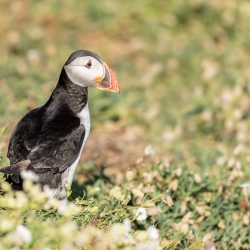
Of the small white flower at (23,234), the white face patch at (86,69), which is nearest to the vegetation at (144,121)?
the small white flower at (23,234)

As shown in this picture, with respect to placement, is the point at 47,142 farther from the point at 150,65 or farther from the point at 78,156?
the point at 150,65

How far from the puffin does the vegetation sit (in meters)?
0.18

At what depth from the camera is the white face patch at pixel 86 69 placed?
5.02 metres

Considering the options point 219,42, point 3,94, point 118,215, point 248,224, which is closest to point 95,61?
point 118,215

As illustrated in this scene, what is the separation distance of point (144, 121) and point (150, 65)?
165cm

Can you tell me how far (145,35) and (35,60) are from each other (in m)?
2.08

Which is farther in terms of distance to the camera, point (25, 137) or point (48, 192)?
point (25, 137)

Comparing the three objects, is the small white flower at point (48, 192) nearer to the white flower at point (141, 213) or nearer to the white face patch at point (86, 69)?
the white flower at point (141, 213)

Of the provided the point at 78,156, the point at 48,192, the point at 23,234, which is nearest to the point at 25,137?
the point at 78,156

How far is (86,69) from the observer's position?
199 inches

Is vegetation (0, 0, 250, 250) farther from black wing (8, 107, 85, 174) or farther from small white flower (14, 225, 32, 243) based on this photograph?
black wing (8, 107, 85, 174)

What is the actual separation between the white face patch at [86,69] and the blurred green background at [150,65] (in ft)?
6.52

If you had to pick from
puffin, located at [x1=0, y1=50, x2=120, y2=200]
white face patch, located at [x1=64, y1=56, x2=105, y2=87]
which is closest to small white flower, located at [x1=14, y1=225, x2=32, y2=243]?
puffin, located at [x1=0, y1=50, x2=120, y2=200]

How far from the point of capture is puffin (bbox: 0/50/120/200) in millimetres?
4898
